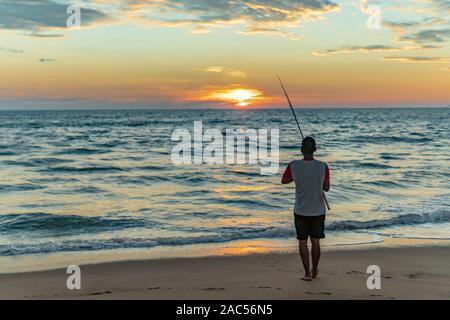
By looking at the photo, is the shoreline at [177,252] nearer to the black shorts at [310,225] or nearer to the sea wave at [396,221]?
the sea wave at [396,221]

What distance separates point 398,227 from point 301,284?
4598mm

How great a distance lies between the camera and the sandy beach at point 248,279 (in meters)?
5.43

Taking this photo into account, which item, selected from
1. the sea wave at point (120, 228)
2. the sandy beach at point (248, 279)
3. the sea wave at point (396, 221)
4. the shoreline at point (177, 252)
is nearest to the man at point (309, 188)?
the sandy beach at point (248, 279)

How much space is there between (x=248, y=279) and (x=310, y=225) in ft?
3.75

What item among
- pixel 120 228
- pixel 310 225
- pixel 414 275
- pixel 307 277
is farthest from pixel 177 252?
pixel 414 275

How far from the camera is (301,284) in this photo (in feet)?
18.7

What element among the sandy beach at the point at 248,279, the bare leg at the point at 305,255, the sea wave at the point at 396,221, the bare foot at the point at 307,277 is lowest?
the sea wave at the point at 396,221

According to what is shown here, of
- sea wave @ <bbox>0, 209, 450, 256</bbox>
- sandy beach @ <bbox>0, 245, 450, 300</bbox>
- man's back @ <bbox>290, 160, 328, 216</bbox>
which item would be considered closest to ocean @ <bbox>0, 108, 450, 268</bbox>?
sea wave @ <bbox>0, 209, 450, 256</bbox>

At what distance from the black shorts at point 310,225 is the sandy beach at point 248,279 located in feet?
2.13

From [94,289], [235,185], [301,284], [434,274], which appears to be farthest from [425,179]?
[94,289]

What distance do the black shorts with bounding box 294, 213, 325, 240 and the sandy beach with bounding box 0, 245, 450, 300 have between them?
65 cm

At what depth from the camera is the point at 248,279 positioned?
19.7ft

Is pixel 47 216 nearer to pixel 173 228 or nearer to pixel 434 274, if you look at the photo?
pixel 173 228

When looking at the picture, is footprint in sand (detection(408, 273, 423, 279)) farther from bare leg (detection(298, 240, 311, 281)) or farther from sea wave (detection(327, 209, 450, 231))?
sea wave (detection(327, 209, 450, 231))
